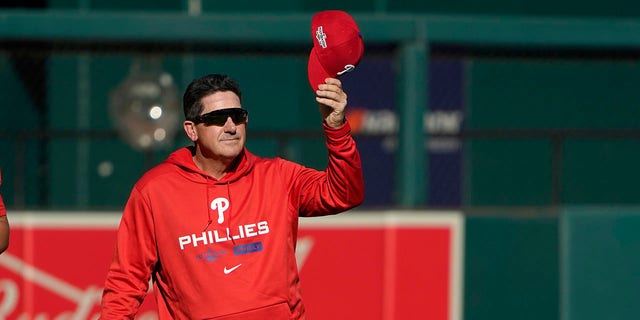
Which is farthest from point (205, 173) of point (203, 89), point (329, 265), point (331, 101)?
point (329, 265)

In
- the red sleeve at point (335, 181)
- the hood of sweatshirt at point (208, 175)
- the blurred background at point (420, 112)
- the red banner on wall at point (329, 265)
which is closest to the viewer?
the red sleeve at point (335, 181)

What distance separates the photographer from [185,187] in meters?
4.13

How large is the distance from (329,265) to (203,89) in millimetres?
3376

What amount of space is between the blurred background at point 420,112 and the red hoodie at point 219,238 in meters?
3.16

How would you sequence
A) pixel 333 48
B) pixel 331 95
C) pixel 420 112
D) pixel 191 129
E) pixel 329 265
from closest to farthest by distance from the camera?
pixel 331 95, pixel 333 48, pixel 191 129, pixel 329 265, pixel 420 112

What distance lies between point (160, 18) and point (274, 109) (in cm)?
486

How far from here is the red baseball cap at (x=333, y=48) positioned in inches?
153

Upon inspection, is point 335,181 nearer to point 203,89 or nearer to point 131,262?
point 203,89

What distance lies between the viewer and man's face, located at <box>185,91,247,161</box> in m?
4.00

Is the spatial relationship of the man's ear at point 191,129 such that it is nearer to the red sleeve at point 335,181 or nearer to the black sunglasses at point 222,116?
the black sunglasses at point 222,116

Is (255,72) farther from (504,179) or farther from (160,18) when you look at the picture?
(160,18)

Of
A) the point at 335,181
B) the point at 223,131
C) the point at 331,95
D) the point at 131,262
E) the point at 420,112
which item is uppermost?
the point at 420,112

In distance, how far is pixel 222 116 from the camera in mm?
3996

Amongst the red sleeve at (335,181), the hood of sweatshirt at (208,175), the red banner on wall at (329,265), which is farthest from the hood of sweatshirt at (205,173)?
the red banner on wall at (329,265)
